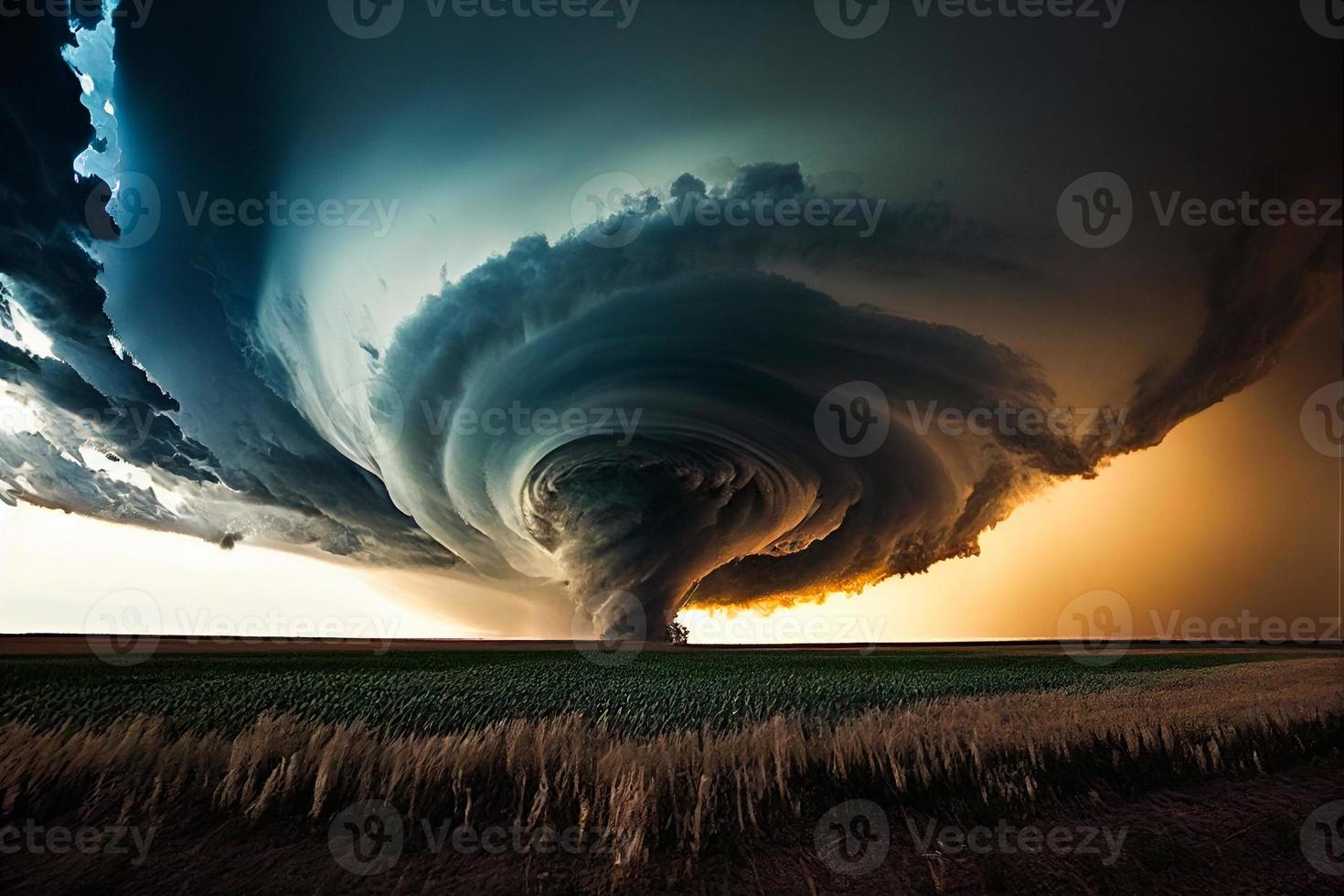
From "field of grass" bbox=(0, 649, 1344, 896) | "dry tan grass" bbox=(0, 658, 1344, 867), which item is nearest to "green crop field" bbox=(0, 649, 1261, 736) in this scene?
"field of grass" bbox=(0, 649, 1344, 896)

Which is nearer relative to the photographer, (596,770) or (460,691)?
Result: (596,770)

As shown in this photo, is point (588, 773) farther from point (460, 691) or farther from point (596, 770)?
point (460, 691)

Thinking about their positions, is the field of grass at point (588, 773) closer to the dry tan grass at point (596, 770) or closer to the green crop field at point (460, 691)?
the dry tan grass at point (596, 770)

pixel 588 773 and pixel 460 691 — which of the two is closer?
pixel 588 773

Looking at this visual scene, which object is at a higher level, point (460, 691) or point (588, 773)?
point (460, 691)

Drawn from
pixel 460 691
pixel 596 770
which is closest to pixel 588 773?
pixel 596 770

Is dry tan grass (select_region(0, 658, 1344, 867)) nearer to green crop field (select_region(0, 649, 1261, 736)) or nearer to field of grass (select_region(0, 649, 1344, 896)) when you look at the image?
field of grass (select_region(0, 649, 1344, 896))
